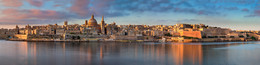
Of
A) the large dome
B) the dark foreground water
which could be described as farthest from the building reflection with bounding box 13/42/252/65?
the large dome

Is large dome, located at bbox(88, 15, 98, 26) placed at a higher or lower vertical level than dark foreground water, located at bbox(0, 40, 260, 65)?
higher

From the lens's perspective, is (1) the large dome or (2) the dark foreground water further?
(1) the large dome

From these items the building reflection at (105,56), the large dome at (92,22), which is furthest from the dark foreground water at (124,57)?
the large dome at (92,22)

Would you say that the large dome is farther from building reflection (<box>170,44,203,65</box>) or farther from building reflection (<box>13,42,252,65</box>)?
building reflection (<box>170,44,203,65</box>)

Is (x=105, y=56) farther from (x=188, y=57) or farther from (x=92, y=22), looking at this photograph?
(x=92, y=22)

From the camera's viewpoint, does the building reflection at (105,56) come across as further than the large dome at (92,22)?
No

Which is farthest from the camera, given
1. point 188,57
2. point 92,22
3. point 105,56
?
point 92,22

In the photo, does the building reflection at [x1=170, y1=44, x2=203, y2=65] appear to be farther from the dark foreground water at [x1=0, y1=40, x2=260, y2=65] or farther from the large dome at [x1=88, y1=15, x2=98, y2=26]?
the large dome at [x1=88, y1=15, x2=98, y2=26]

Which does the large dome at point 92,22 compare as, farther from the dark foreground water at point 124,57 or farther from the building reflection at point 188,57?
the building reflection at point 188,57

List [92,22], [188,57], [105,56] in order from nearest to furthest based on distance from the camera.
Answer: [188,57], [105,56], [92,22]

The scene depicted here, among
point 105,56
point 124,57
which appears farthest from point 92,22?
point 124,57

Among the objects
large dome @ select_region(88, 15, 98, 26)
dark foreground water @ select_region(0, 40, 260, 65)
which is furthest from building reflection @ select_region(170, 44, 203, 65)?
large dome @ select_region(88, 15, 98, 26)

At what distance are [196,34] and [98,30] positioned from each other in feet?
68.7

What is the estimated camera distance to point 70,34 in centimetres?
4572
